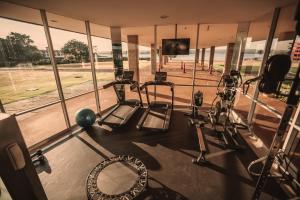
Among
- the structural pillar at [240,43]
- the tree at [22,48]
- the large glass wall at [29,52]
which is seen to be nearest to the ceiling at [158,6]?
the large glass wall at [29,52]

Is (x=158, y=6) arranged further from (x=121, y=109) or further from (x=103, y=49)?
(x=103, y=49)

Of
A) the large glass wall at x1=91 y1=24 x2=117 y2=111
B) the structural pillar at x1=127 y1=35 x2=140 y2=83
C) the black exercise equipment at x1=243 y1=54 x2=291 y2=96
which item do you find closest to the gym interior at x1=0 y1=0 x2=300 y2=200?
the black exercise equipment at x1=243 y1=54 x2=291 y2=96

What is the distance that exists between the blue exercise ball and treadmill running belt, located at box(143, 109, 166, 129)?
140 cm

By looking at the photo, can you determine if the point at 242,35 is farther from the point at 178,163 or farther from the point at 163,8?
the point at 178,163

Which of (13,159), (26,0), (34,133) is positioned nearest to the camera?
(13,159)

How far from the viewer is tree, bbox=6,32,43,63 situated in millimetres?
3579

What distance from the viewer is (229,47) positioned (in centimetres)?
1106

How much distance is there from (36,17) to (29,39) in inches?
48.7

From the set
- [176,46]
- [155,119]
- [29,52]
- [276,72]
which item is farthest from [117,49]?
[276,72]

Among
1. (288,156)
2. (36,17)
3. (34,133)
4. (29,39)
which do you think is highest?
(36,17)

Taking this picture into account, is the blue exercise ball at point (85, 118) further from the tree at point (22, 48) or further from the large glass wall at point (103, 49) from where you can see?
the tree at point (22, 48)

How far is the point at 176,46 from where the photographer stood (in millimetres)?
5207

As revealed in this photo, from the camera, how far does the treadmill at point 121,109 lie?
3985 mm

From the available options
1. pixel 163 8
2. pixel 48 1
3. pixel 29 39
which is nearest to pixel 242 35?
pixel 163 8
